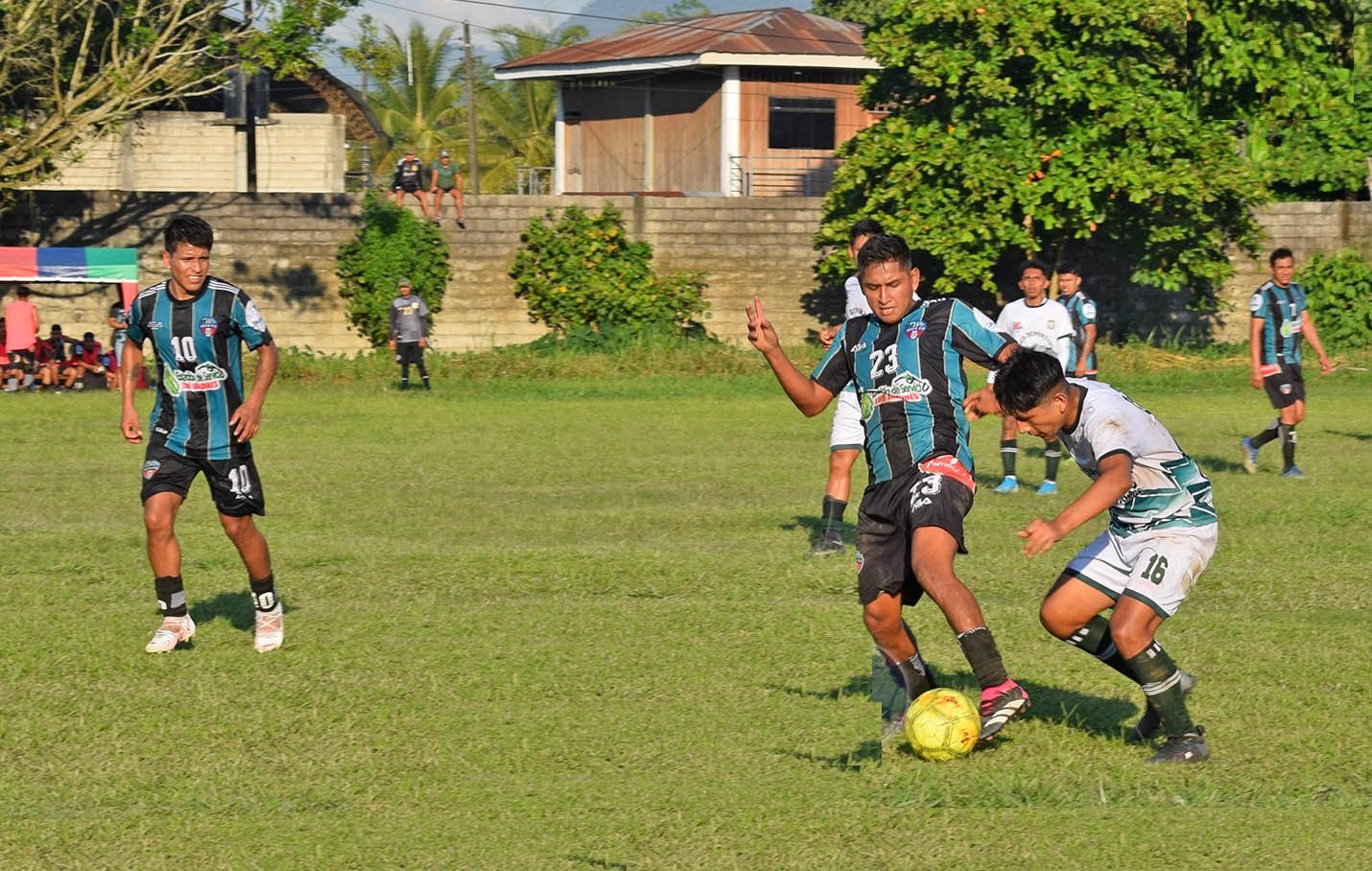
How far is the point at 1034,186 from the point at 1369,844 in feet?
76.9

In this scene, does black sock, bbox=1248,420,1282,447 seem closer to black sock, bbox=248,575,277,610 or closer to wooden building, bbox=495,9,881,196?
black sock, bbox=248,575,277,610

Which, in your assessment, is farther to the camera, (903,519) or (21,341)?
(21,341)

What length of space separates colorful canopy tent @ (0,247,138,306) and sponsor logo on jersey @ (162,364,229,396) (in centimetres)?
1921

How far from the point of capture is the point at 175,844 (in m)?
5.79

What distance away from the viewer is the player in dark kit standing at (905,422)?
7098 mm

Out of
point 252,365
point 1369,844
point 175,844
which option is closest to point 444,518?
point 175,844

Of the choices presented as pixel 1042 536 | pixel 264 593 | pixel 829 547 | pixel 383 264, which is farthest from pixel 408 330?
pixel 1042 536

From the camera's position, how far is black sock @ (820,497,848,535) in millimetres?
11852

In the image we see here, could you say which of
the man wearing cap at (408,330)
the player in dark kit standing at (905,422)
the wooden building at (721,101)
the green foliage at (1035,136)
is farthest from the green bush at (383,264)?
the player in dark kit standing at (905,422)

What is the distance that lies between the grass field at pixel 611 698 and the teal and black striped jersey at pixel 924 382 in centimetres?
123

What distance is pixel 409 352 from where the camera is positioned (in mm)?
27375

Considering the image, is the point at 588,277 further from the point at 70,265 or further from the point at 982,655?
the point at 982,655

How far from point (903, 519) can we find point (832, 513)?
4767mm

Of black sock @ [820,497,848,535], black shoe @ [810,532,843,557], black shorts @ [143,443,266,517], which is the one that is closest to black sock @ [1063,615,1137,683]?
black shorts @ [143,443,266,517]
